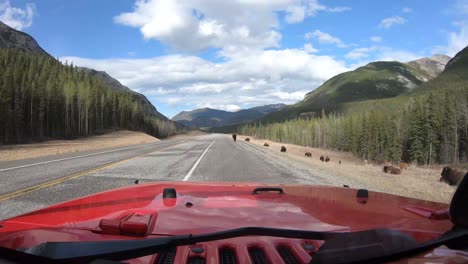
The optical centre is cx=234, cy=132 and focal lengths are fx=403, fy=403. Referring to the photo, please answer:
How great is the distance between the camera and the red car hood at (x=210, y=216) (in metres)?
2.29

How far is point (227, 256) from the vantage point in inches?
81.6

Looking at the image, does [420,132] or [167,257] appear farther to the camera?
[420,132]

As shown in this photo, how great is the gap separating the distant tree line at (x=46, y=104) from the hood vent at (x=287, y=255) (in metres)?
64.2

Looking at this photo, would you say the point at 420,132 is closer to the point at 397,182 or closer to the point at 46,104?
the point at 397,182

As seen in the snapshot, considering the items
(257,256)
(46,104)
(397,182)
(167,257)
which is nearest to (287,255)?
(257,256)

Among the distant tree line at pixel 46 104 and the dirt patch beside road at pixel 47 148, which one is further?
the distant tree line at pixel 46 104

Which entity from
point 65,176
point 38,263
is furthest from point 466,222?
point 65,176

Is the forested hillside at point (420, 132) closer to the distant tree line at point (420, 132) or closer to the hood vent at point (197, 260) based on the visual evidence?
the distant tree line at point (420, 132)

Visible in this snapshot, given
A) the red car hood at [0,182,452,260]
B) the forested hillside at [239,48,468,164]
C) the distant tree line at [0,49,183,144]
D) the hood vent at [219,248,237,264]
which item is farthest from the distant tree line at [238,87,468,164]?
the hood vent at [219,248,237,264]

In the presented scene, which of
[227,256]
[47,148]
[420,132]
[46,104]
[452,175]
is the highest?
[46,104]

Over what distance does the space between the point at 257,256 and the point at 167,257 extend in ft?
1.50

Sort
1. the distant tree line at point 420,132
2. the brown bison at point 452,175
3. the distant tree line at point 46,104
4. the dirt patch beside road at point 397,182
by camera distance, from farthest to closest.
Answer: the distant tree line at point 420,132 → the distant tree line at point 46,104 → the brown bison at point 452,175 → the dirt patch beside road at point 397,182

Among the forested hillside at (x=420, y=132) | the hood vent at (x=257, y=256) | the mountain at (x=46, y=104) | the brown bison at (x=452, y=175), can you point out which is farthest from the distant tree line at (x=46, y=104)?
the hood vent at (x=257, y=256)

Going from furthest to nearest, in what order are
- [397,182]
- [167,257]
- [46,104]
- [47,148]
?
1. [46,104]
2. [47,148]
3. [397,182]
4. [167,257]
